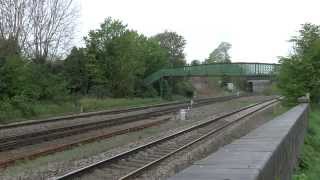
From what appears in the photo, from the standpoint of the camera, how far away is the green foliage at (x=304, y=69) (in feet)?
122

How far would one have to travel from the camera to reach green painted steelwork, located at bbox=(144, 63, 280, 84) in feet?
258

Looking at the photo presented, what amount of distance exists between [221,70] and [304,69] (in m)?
44.9

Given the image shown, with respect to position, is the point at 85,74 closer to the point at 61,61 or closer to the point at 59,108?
the point at 61,61

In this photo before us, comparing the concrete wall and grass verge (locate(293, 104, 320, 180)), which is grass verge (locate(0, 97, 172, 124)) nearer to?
grass verge (locate(293, 104, 320, 180))

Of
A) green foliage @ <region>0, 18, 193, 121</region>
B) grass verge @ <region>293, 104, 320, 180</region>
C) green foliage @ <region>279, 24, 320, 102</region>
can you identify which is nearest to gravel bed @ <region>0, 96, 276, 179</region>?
grass verge @ <region>293, 104, 320, 180</region>

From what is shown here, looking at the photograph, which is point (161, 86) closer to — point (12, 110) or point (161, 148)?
point (12, 110)

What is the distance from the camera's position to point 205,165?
21.4ft

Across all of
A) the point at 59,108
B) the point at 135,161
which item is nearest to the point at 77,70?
the point at 59,108

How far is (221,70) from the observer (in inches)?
3216

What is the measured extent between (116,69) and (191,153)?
157 feet

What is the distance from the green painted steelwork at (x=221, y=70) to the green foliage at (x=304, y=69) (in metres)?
38.5

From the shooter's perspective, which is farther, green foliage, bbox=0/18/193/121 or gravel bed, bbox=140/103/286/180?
green foliage, bbox=0/18/193/121

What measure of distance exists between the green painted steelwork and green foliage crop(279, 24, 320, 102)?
126ft

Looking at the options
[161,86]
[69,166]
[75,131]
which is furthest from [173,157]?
[161,86]
